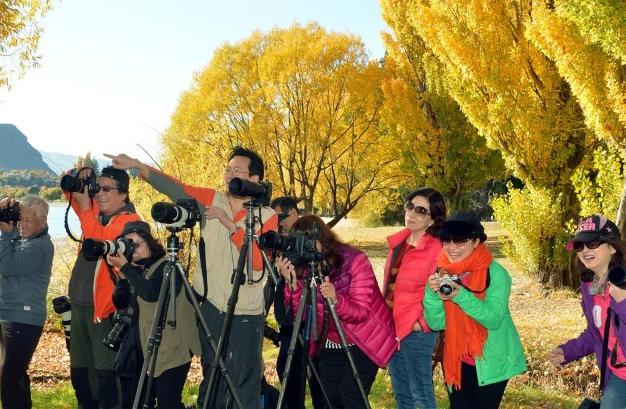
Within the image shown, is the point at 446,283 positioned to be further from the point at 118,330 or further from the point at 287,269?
the point at 118,330

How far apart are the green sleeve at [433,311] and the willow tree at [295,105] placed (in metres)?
21.4

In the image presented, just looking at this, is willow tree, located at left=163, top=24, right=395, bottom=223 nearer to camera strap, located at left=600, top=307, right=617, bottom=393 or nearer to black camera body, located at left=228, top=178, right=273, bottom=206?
black camera body, located at left=228, top=178, right=273, bottom=206

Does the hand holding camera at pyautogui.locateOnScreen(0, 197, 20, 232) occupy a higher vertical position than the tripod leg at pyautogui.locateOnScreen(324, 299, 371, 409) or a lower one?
higher

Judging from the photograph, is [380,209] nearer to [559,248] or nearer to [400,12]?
[400,12]

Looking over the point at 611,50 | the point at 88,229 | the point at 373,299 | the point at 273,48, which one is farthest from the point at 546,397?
the point at 273,48

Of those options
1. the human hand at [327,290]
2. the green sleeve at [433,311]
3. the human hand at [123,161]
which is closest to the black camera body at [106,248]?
the human hand at [123,161]

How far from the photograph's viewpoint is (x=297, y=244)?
3.94 m

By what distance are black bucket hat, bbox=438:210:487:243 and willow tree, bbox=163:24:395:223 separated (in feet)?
70.5

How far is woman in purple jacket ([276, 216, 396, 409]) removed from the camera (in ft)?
13.4

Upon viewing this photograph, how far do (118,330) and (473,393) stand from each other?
213 cm

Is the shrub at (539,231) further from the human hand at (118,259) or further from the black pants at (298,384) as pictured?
the human hand at (118,259)

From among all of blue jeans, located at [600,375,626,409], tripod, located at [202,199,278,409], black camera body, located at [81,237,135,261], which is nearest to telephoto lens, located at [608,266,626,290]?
blue jeans, located at [600,375,626,409]

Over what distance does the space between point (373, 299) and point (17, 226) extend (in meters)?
2.67

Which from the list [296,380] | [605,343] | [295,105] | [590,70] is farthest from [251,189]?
[295,105]
